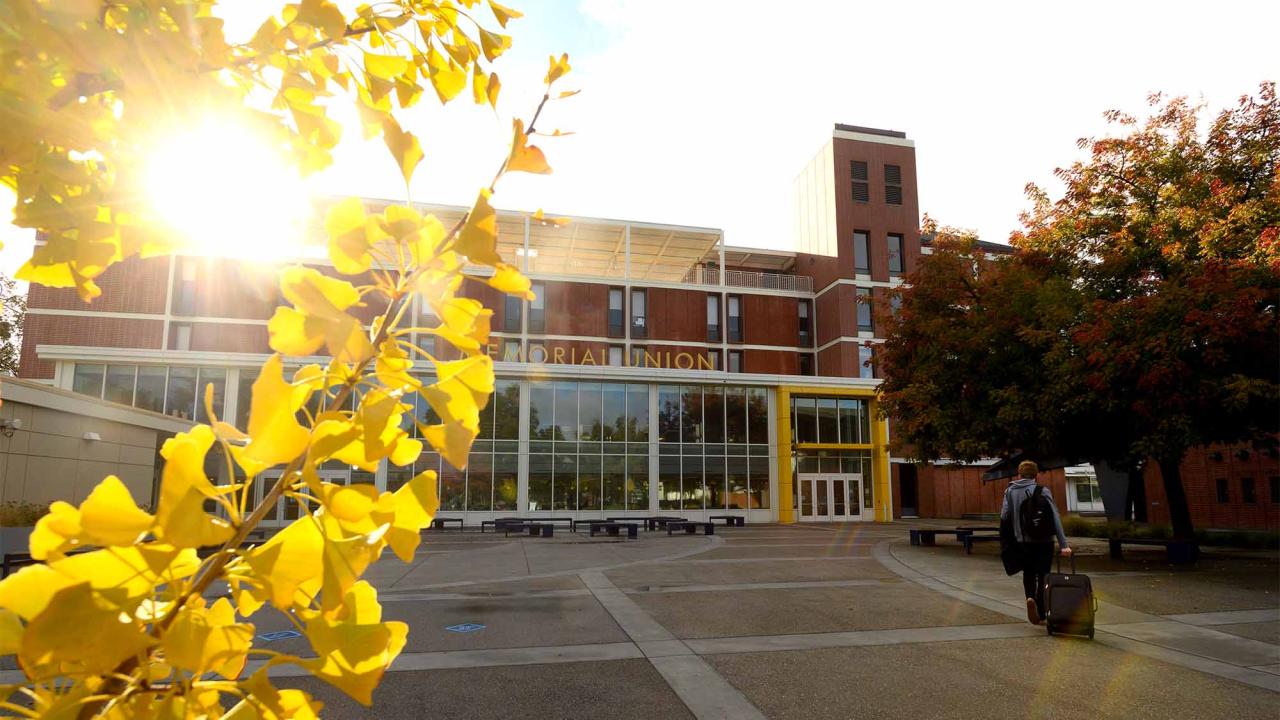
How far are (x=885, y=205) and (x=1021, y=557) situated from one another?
36.7 m

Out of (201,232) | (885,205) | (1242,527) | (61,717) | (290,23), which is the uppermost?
(885,205)

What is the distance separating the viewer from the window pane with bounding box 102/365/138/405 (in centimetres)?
2780

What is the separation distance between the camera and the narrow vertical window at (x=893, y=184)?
41812 millimetres

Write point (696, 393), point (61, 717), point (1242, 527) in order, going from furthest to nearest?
point (696, 393) < point (1242, 527) < point (61, 717)

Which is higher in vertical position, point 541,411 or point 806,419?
point 541,411

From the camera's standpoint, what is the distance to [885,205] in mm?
41625

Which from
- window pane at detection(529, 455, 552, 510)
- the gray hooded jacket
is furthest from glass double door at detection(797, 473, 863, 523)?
the gray hooded jacket

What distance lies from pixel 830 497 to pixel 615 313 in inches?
584

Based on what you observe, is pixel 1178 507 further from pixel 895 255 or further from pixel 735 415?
pixel 895 255

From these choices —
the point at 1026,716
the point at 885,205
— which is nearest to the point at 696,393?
the point at 885,205

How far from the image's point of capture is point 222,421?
2.62 feet

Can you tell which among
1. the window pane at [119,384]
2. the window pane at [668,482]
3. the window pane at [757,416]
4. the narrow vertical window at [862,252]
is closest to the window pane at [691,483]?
the window pane at [668,482]

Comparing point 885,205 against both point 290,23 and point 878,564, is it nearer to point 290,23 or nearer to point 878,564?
point 878,564

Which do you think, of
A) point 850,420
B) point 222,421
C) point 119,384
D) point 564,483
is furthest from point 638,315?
point 222,421
